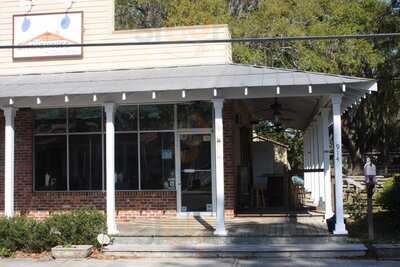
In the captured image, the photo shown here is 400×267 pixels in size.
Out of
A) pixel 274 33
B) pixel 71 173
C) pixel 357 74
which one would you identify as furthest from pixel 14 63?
pixel 357 74

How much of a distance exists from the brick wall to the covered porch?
0.25 feet

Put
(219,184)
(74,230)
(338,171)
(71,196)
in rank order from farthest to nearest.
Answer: (71,196), (219,184), (338,171), (74,230)

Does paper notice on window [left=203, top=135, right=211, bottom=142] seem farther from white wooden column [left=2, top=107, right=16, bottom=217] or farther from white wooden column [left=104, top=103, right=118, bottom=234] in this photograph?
white wooden column [left=2, top=107, right=16, bottom=217]

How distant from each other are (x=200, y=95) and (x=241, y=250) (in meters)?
3.59

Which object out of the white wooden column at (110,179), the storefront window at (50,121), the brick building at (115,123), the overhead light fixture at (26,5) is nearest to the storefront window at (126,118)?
the brick building at (115,123)

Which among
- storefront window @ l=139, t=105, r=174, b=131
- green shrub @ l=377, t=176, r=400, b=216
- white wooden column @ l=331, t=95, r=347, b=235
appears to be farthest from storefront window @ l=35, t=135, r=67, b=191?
green shrub @ l=377, t=176, r=400, b=216

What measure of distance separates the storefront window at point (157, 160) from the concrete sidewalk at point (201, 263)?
4.04 m

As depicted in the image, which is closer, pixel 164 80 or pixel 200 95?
pixel 200 95

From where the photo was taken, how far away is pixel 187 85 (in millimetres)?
13758

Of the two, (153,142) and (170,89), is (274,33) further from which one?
(170,89)

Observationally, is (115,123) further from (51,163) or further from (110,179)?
(110,179)

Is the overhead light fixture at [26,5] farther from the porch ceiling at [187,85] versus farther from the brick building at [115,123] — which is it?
the porch ceiling at [187,85]

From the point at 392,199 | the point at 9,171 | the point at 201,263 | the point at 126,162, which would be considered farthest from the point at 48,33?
the point at 392,199

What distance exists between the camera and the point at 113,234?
1380 centimetres
